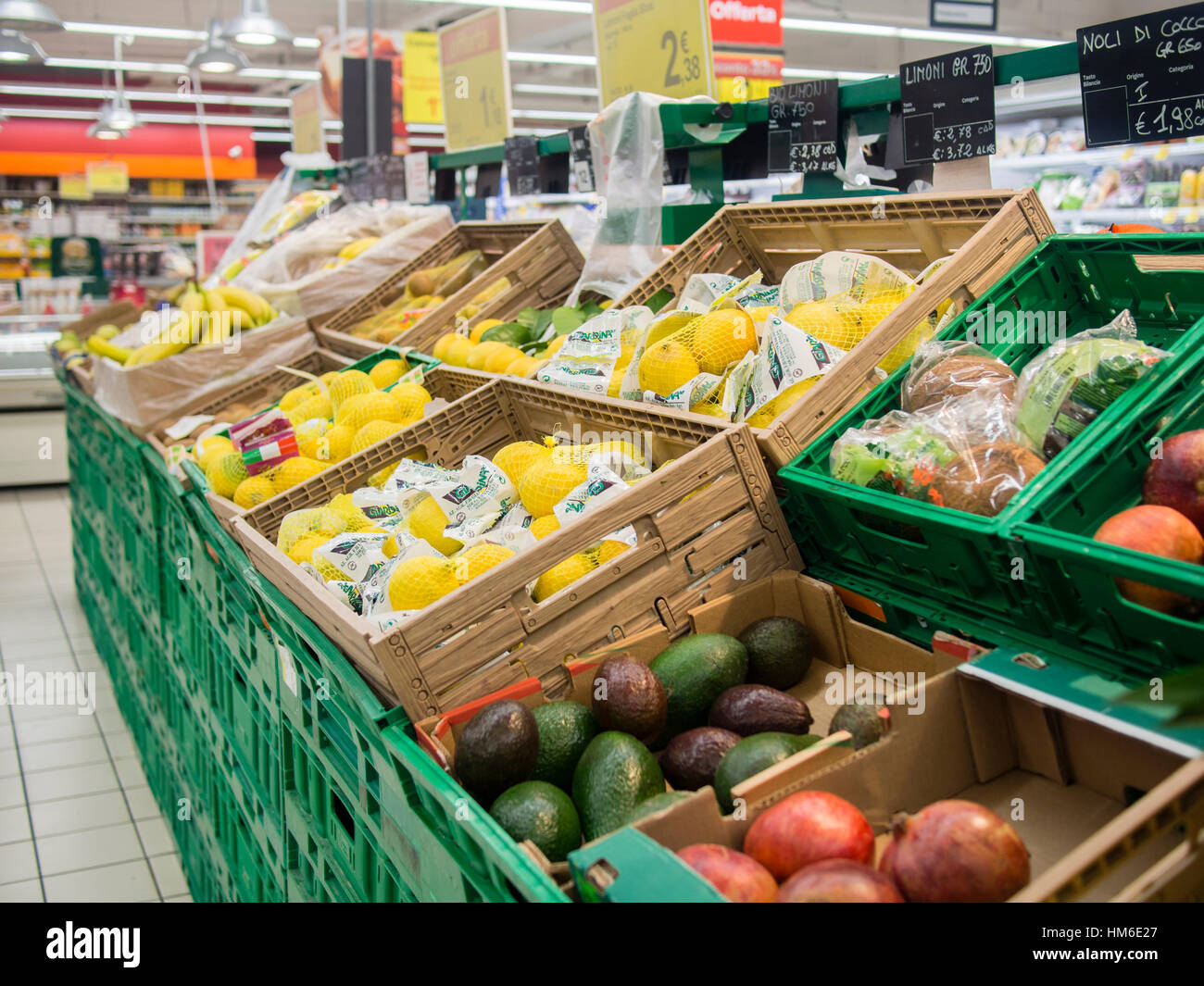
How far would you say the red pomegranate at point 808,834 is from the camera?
103cm

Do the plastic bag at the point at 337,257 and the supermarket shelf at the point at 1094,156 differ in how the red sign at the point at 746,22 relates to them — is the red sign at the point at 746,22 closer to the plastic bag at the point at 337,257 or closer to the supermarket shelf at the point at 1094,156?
the supermarket shelf at the point at 1094,156

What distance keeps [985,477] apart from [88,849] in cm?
317

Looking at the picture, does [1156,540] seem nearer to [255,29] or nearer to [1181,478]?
[1181,478]

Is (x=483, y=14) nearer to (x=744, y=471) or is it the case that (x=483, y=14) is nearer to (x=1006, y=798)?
(x=744, y=471)

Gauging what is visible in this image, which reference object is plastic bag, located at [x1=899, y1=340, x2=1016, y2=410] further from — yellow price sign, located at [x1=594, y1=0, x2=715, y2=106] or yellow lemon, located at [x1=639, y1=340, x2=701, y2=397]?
yellow price sign, located at [x1=594, y1=0, x2=715, y2=106]

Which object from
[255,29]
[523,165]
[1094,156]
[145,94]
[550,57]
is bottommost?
[523,165]

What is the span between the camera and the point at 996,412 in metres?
1.48

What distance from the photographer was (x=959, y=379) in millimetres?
1574

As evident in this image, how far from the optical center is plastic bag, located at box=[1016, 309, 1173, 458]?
1.38 metres

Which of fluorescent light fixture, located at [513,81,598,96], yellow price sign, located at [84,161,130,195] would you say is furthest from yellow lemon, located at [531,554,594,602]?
fluorescent light fixture, located at [513,81,598,96]

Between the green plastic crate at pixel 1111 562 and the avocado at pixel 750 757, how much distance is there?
0.35m

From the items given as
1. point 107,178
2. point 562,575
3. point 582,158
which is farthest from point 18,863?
point 107,178

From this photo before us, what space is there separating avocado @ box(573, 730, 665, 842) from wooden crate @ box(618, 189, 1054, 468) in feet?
1.87
